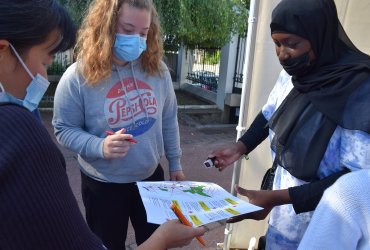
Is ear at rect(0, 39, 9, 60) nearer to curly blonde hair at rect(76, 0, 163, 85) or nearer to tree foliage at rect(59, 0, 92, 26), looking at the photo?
curly blonde hair at rect(76, 0, 163, 85)

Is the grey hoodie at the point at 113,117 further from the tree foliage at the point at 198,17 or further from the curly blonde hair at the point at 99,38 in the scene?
the tree foliage at the point at 198,17

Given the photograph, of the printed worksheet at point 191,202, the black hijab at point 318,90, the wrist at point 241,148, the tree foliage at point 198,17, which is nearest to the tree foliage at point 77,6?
the tree foliage at point 198,17

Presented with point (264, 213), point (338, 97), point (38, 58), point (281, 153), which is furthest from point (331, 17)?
point (38, 58)

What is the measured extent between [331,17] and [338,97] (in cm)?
39

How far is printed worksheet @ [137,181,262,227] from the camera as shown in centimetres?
142

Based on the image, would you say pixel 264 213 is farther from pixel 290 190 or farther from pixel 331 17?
pixel 331 17

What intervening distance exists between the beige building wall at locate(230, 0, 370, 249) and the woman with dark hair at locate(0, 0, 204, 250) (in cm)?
175

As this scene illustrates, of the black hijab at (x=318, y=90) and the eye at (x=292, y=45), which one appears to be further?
the eye at (x=292, y=45)

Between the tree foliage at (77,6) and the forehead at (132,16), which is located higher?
the tree foliage at (77,6)

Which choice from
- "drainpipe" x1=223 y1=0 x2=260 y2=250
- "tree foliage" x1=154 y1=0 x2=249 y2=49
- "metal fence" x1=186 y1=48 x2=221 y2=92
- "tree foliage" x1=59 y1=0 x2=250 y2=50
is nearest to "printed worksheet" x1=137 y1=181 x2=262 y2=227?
"drainpipe" x1=223 y1=0 x2=260 y2=250

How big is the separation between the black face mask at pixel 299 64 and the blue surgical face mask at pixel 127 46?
760 mm

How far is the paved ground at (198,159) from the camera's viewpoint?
362 centimetres

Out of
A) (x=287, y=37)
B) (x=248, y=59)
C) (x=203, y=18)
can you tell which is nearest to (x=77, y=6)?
(x=203, y=18)

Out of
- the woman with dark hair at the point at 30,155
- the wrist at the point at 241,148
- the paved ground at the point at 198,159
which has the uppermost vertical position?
the woman with dark hair at the point at 30,155
